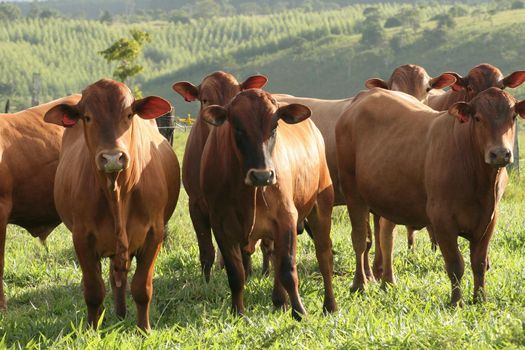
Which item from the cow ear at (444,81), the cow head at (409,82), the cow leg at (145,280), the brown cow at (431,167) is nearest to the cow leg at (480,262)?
the brown cow at (431,167)

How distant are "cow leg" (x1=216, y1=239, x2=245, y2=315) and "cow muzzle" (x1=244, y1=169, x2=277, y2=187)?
2.97 feet

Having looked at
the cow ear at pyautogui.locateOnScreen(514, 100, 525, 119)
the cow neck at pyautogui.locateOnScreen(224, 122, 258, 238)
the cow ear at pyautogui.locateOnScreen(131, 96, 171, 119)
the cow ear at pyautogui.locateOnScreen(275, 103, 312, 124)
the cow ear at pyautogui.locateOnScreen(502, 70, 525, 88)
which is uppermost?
the cow ear at pyautogui.locateOnScreen(131, 96, 171, 119)

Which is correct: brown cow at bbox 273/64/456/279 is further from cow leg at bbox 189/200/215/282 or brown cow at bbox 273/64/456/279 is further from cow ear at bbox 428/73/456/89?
cow leg at bbox 189/200/215/282

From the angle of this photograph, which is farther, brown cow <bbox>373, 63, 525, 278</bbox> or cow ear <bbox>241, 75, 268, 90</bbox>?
cow ear <bbox>241, 75, 268, 90</bbox>

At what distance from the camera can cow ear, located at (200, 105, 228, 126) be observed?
6.16 m

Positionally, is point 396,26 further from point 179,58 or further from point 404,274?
point 404,274

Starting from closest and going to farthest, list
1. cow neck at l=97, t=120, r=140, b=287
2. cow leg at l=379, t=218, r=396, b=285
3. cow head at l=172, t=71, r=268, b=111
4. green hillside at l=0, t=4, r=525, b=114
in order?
cow neck at l=97, t=120, r=140, b=287, cow leg at l=379, t=218, r=396, b=285, cow head at l=172, t=71, r=268, b=111, green hillside at l=0, t=4, r=525, b=114

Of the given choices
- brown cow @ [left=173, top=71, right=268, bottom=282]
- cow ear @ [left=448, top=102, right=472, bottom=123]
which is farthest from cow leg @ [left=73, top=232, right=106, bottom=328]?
cow ear @ [left=448, top=102, right=472, bottom=123]

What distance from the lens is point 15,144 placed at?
7.91 meters

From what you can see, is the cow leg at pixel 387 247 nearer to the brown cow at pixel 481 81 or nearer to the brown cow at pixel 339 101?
the brown cow at pixel 481 81

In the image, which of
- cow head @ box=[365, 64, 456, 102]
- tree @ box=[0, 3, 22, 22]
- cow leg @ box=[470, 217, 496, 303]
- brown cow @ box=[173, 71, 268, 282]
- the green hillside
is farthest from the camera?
tree @ box=[0, 3, 22, 22]

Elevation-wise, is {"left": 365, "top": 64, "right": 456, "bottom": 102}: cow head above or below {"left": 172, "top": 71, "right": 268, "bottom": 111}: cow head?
below

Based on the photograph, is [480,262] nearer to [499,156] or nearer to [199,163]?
[499,156]

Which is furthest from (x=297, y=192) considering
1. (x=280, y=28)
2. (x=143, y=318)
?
(x=280, y=28)
